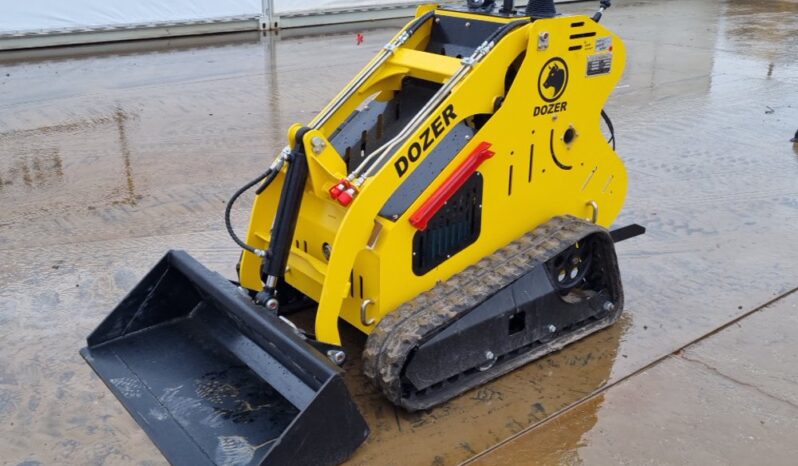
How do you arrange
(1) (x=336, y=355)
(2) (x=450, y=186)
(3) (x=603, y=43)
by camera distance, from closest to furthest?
(1) (x=336, y=355)
(2) (x=450, y=186)
(3) (x=603, y=43)

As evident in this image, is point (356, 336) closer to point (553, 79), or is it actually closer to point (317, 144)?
point (317, 144)

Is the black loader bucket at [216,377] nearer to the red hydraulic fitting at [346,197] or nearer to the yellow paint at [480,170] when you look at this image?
the yellow paint at [480,170]

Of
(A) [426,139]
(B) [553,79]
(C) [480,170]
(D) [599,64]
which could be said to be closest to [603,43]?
(D) [599,64]

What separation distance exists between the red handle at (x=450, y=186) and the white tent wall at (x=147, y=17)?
32.4 feet

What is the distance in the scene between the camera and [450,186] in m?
3.69

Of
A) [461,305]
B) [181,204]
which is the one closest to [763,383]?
[461,305]

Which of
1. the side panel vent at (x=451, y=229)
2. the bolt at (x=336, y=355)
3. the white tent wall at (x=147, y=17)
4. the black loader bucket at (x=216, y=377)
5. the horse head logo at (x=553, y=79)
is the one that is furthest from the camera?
the white tent wall at (x=147, y=17)

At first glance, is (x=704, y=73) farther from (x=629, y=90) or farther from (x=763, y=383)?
(x=763, y=383)

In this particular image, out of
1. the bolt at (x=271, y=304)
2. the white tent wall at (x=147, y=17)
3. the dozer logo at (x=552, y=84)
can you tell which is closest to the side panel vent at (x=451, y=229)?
the dozer logo at (x=552, y=84)

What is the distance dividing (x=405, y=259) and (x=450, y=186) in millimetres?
375

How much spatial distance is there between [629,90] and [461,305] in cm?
658

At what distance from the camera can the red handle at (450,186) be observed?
3.63 meters

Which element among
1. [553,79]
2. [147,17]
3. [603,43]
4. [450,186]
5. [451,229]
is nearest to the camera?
[450,186]

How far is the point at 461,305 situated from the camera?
12.0ft
